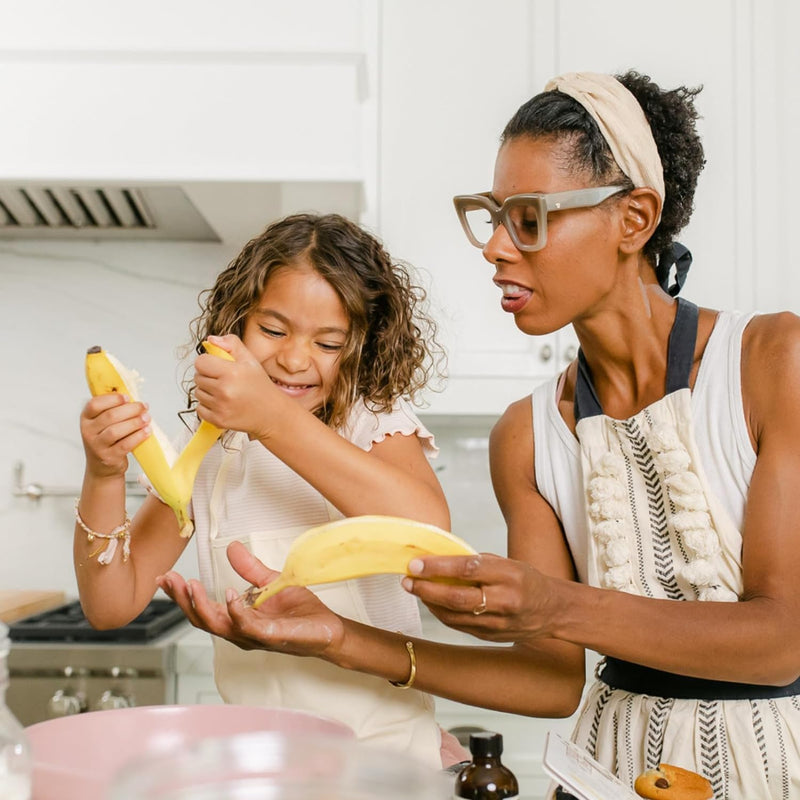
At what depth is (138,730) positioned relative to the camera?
24.8 inches

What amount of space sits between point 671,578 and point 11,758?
33.9 inches

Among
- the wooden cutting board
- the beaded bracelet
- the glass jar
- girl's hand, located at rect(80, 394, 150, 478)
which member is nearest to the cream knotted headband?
girl's hand, located at rect(80, 394, 150, 478)

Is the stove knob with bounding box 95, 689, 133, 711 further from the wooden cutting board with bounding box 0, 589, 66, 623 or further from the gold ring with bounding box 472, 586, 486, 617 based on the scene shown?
the gold ring with bounding box 472, 586, 486, 617

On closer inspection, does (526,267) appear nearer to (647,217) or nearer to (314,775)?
(647,217)

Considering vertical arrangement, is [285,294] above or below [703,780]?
above

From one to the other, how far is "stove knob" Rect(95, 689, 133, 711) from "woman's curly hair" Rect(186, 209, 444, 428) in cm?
87

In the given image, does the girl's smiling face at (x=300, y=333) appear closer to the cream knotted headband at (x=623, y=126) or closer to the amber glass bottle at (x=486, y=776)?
the cream knotted headband at (x=623, y=126)

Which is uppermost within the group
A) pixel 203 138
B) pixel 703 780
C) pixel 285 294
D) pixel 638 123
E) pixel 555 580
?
pixel 203 138

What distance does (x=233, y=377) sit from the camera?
37.7 inches

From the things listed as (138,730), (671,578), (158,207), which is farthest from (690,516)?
(158,207)

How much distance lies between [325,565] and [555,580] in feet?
0.90

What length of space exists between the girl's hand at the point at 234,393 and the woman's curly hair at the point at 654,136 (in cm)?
46

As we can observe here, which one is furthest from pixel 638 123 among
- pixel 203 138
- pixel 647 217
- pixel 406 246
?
pixel 406 246

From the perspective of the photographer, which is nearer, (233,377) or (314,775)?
(314,775)
